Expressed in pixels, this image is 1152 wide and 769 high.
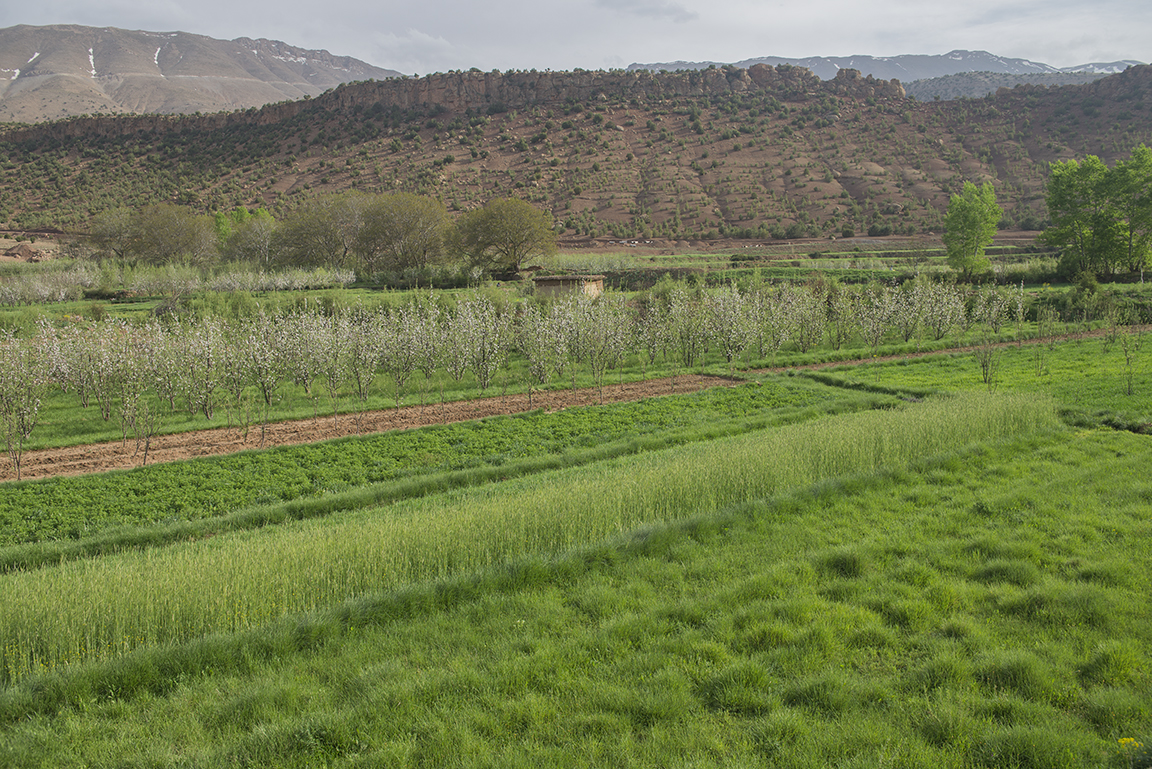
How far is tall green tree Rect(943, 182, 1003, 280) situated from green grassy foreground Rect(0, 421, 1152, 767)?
4419 centimetres

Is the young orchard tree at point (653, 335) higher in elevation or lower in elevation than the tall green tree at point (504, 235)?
lower

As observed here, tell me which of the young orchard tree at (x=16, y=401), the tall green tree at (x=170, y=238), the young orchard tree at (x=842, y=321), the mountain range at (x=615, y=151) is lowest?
the young orchard tree at (x=16, y=401)

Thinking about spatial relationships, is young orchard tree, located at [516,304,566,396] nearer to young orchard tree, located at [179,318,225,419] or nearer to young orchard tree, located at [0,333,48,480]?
young orchard tree, located at [179,318,225,419]

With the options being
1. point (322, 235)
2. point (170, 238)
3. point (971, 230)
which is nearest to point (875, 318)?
point (971, 230)

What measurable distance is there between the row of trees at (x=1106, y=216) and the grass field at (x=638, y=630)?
4488 cm

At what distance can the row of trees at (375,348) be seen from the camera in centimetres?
1806

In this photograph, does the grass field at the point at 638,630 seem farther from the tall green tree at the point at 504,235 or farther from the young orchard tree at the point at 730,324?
the tall green tree at the point at 504,235

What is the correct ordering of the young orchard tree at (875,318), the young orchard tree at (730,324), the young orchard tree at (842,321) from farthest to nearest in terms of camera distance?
the young orchard tree at (842,321) < the young orchard tree at (875,318) < the young orchard tree at (730,324)

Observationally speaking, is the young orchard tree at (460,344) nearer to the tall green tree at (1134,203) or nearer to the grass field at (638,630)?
the grass field at (638,630)

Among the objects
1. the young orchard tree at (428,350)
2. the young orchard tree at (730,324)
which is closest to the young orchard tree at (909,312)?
the young orchard tree at (730,324)

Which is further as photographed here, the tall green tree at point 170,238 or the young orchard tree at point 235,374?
the tall green tree at point 170,238

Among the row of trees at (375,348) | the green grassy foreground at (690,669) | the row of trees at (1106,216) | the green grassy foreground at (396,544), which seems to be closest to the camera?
the green grassy foreground at (690,669)

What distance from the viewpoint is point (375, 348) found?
69.2 ft

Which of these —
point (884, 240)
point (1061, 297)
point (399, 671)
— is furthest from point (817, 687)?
point (884, 240)
